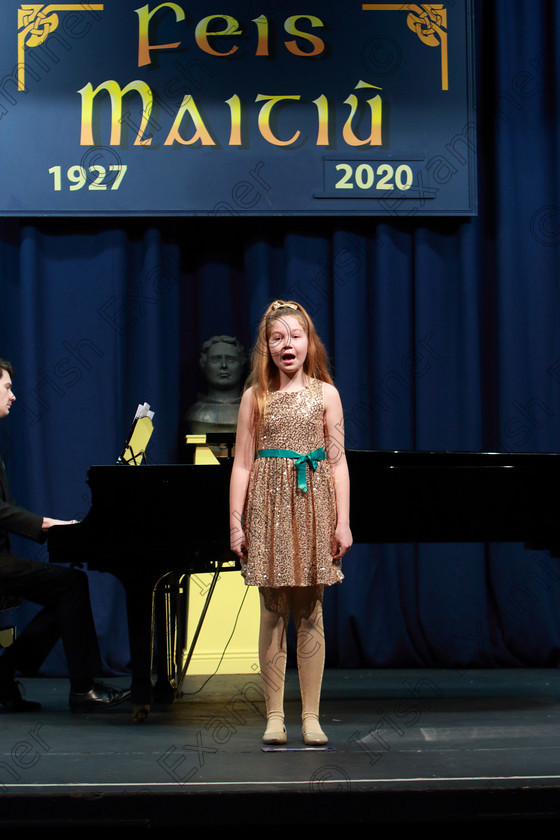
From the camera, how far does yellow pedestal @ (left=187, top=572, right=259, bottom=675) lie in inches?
178

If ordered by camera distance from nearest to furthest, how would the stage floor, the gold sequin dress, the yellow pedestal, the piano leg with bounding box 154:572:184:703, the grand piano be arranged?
1. the stage floor
2. the gold sequin dress
3. the grand piano
4. the piano leg with bounding box 154:572:184:703
5. the yellow pedestal

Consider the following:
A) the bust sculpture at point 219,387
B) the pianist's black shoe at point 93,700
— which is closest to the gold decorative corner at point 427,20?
the bust sculpture at point 219,387

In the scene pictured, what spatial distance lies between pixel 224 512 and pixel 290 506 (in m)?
0.47

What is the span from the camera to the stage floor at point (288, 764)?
2.26 m

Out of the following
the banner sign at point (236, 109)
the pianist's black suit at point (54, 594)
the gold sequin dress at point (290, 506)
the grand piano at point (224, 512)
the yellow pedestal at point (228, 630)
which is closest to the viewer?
the gold sequin dress at point (290, 506)

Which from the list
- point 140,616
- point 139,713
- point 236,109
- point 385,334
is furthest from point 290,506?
point 236,109

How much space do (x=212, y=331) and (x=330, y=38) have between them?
5.33ft

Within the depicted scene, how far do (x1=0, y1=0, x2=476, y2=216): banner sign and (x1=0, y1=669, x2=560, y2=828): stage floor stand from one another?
8.06ft

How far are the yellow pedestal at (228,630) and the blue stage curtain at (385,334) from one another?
0.45 meters

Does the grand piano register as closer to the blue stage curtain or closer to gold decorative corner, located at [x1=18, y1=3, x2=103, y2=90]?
the blue stage curtain

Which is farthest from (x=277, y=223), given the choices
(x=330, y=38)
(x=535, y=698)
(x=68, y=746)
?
(x=68, y=746)

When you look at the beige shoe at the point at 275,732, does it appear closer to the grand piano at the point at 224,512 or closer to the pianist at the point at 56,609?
the grand piano at the point at 224,512

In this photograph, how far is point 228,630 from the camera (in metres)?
4.54

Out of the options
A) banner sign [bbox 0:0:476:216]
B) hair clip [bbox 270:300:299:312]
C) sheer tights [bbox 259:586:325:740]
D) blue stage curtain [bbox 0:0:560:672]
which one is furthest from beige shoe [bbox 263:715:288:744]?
banner sign [bbox 0:0:476:216]
